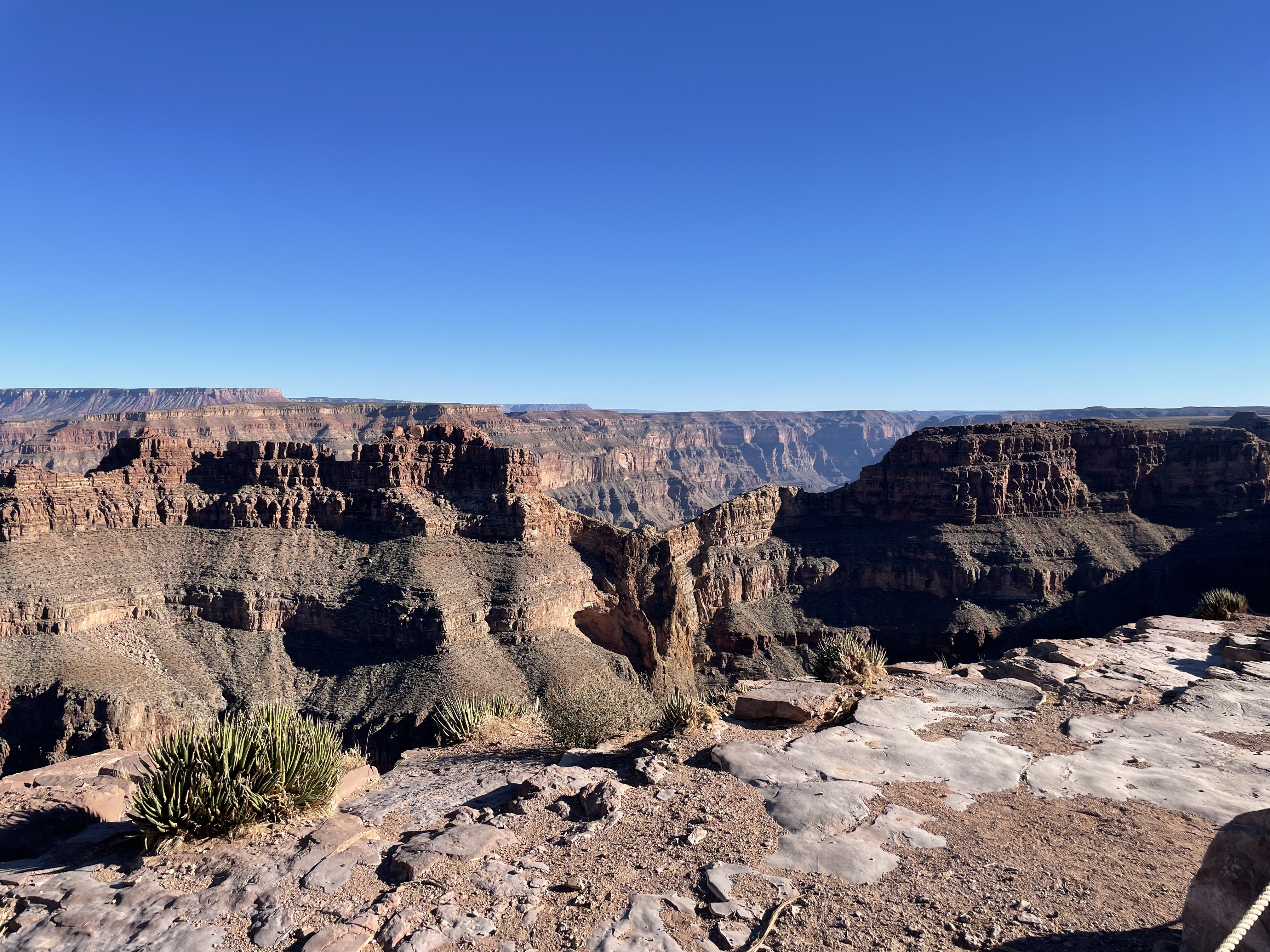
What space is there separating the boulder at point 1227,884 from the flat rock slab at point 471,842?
600 cm

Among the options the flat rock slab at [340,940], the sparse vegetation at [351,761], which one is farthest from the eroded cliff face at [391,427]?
the flat rock slab at [340,940]

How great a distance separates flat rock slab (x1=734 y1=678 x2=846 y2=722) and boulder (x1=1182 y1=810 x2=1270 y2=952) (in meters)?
6.27

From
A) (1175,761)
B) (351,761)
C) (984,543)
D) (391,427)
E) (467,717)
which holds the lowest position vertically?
(984,543)

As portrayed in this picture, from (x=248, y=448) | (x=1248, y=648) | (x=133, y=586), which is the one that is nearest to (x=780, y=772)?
(x=1248, y=648)

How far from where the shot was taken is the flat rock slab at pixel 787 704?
34.9 ft

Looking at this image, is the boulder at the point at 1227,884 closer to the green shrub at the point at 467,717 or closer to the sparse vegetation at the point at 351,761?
the sparse vegetation at the point at 351,761

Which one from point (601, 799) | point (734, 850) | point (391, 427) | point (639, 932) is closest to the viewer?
point (639, 932)

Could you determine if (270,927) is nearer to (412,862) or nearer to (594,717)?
(412,862)

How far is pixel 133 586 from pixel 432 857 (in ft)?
154

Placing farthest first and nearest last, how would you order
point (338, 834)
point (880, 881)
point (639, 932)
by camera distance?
point (338, 834)
point (880, 881)
point (639, 932)

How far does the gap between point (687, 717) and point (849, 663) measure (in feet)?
16.0

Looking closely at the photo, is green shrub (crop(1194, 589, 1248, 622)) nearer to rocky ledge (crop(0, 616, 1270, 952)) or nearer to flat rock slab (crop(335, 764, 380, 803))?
rocky ledge (crop(0, 616, 1270, 952))

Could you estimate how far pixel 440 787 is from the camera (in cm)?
920

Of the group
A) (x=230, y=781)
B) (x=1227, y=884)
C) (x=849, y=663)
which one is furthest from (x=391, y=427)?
(x=1227, y=884)
